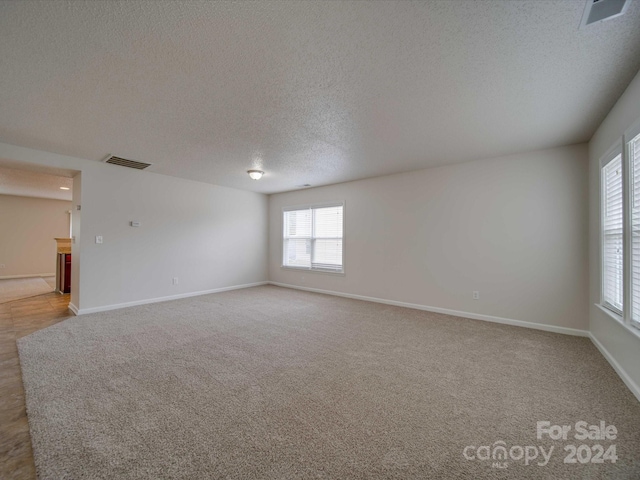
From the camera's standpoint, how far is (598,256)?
3.03 metres

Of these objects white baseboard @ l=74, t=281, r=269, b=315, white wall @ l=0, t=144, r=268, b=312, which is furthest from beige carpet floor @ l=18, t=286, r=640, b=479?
white wall @ l=0, t=144, r=268, b=312

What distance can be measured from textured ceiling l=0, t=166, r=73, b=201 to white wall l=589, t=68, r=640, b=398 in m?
8.39

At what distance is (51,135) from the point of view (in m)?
3.31

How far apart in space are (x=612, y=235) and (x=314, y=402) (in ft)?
11.1

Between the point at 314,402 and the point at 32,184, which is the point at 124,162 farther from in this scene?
the point at 314,402

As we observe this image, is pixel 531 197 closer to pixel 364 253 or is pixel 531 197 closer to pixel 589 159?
pixel 589 159

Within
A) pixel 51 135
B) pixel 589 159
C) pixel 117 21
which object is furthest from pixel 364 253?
pixel 51 135

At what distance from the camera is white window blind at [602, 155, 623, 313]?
252cm

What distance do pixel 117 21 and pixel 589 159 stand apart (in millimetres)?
5045

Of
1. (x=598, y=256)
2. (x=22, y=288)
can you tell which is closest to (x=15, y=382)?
(x=598, y=256)

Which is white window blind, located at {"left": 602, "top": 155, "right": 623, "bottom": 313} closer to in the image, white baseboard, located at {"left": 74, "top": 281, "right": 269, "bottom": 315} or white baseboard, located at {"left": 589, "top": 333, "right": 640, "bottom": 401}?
white baseboard, located at {"left": 589, "top": 333, "right": 640, "bottom": 401}

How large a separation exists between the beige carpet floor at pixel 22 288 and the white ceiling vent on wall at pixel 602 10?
348 inches

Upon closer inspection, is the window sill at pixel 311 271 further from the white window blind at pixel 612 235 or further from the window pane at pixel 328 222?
→ the white window blind at pixel 612 235

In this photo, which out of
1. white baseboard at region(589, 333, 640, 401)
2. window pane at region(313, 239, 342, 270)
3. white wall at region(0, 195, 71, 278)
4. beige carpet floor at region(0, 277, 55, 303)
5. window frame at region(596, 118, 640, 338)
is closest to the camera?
white baseboard at region(589, 333, 640, 401)
